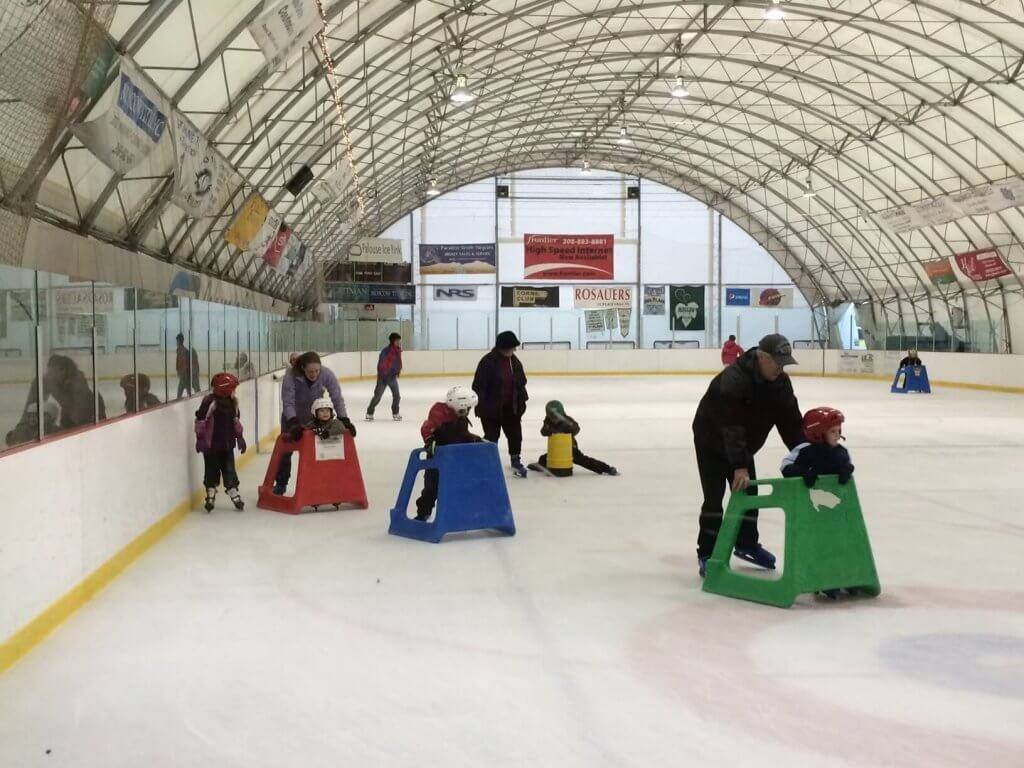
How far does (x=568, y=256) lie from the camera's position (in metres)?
44.2

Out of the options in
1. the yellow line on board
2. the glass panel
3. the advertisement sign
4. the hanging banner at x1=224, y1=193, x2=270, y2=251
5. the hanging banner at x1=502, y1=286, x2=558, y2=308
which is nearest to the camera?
the yellow line on board

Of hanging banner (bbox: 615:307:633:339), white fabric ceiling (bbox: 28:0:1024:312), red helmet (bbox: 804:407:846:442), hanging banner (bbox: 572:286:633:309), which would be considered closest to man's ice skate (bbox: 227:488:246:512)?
red helmet (bbox: 804:407:846:442)

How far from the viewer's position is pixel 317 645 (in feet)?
17.5

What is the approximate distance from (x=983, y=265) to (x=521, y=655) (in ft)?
103

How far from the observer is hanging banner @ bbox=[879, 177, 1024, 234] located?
83.7 ft

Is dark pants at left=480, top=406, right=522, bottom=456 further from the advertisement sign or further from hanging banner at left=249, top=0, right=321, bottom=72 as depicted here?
the advertisement sign

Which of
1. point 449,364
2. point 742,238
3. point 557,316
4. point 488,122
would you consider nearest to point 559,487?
point 488,122

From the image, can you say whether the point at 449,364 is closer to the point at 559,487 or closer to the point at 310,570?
the point at 559,487

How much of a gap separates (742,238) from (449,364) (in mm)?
14662

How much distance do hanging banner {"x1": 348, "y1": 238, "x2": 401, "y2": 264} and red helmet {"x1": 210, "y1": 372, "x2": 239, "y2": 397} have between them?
28.8 meters

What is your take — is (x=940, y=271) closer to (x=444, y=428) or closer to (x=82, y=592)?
(x=444, y=428)

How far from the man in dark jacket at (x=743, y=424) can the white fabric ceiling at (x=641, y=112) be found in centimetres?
896

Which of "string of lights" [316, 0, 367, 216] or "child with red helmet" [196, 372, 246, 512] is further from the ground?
"string of lights" [316, 0, 367, 216]

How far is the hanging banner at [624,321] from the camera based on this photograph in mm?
44094
